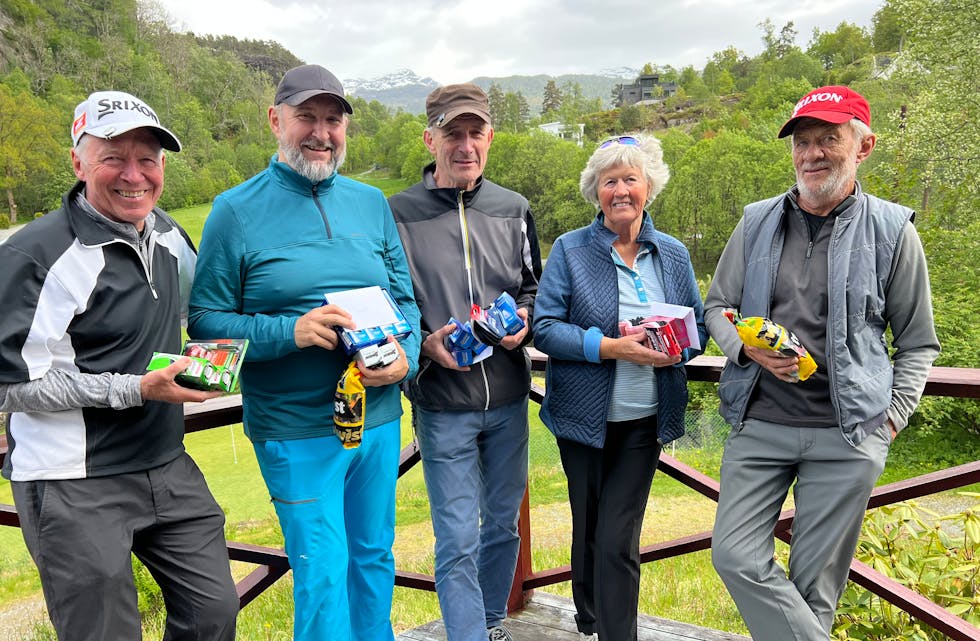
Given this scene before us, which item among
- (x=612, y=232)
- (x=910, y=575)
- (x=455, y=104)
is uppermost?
(x=455, y=104)

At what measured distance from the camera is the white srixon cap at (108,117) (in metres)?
1.94

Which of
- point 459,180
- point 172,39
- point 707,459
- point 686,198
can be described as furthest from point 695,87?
point 459,180

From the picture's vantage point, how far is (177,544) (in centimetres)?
206

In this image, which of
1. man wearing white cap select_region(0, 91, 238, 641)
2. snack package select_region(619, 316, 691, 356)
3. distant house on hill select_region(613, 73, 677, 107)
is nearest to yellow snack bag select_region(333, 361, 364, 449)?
man wearing white cap select_region(0, 91, 238, 641)

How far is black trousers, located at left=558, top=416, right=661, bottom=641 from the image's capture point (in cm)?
254

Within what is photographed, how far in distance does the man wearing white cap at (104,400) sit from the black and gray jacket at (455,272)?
88 centimetres

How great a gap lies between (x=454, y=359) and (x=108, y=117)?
1.33m

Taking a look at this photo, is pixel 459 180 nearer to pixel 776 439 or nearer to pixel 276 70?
pixel 776 439

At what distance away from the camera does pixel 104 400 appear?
1836 millimetres

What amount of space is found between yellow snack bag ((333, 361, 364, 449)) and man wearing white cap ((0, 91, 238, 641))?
43 centimetres

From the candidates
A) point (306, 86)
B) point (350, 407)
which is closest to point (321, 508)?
point (350, 407)

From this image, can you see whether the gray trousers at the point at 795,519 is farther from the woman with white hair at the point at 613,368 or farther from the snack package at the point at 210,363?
the snack package at the point at 210,363

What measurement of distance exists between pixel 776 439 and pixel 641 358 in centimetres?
53

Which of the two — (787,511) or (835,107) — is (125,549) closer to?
(787,511)
